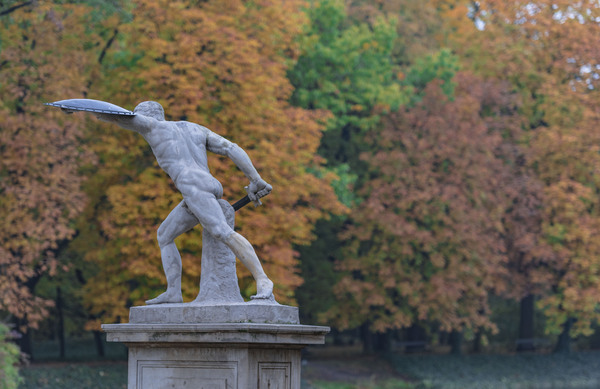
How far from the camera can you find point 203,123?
18.7 m

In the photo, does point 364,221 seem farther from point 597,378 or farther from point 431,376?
point 597,378

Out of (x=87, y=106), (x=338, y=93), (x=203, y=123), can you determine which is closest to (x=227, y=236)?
(x=87, y=106)

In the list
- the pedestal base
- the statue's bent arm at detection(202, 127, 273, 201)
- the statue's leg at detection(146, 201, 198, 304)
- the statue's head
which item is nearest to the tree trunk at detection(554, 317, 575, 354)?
the pedestal base

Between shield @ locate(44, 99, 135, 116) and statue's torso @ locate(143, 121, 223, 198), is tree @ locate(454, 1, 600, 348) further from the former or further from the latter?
shield @ locate(44, 99, 135, 116)

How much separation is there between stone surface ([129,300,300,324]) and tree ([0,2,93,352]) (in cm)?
1141

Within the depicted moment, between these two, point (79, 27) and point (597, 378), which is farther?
point (597, 378)

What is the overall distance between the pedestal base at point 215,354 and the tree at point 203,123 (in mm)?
9189

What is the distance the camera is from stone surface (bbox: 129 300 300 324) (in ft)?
25.6

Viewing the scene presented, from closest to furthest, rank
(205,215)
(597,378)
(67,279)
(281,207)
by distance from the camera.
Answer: (205,215) → (281,207) → (67,279) → (597,378)

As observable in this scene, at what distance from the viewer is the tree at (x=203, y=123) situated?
60.9 feet

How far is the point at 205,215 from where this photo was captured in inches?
328

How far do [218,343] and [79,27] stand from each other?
52.6 feet

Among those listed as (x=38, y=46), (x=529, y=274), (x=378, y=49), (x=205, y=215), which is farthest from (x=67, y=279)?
(x=205, y=215)

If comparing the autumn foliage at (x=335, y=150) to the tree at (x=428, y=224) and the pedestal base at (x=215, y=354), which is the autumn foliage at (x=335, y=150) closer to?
Result: the tree at (x=428, y=224)
